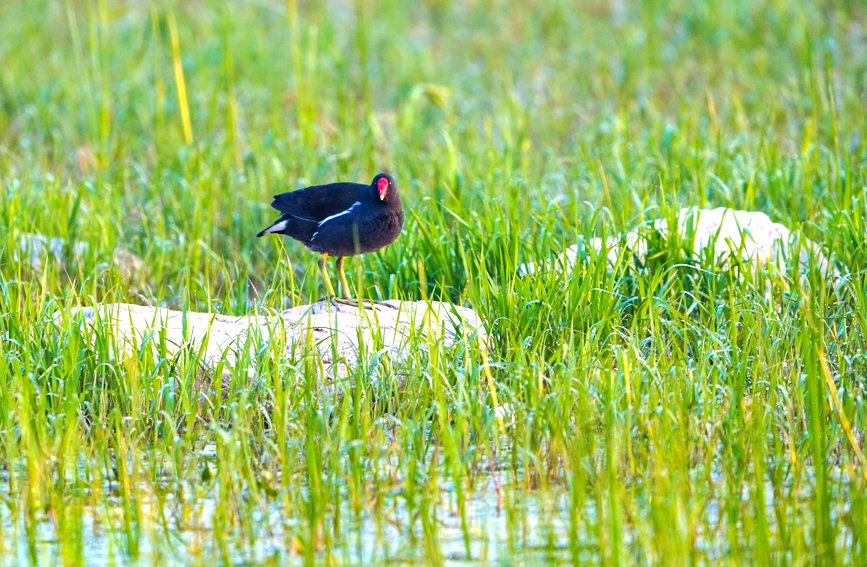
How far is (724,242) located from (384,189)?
5.35ft

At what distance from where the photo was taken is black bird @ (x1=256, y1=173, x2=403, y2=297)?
5.05 meters

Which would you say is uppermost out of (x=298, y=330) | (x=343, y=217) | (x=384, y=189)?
(x=384, y=189)

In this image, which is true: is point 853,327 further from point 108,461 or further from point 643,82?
point 643,82

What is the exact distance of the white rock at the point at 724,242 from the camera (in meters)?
4.93

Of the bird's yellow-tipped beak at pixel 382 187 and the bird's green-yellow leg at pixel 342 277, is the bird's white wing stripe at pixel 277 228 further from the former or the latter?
the bird's yellow-tipped beak at pixel 382 187

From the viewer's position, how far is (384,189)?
5.09 metres

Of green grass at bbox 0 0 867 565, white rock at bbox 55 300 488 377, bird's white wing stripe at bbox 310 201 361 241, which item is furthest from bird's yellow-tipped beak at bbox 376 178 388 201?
white rock at bbox 55 300 488 377

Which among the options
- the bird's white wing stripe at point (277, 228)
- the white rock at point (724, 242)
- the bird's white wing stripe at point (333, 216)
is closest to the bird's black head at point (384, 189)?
the bird's white wing stripe at point (333, 216)

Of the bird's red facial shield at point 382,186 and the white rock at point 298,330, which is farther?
the bird's red facial shield at point 382,186

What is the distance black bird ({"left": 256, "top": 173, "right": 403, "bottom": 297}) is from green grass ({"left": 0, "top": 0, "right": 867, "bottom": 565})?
0.25m

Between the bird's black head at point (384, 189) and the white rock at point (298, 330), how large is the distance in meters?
0.53

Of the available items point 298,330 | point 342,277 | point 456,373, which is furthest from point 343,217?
point 456,373

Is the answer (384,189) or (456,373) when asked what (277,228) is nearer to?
(384,189)

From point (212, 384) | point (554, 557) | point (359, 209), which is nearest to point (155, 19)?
point (359, 209)
